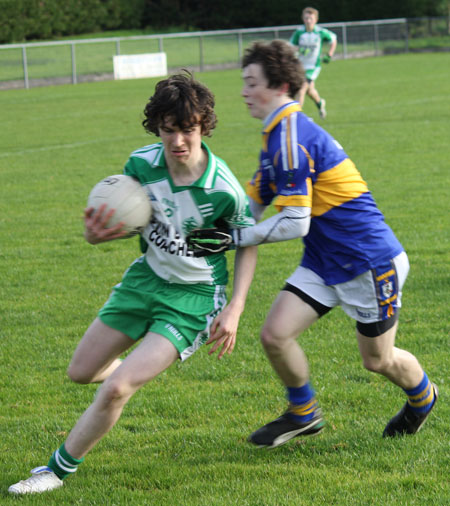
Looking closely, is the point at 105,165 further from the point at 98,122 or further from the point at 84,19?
the point at 84,19

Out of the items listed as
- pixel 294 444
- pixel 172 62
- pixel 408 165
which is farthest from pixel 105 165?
pixel 172 62

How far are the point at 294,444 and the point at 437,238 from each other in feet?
16.1

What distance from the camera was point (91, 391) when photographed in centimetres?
546

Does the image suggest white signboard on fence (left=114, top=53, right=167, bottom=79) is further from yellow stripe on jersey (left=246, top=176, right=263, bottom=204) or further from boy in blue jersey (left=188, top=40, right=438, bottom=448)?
boy in blue jersey (left=188, top=40, right=438, bottom=448)

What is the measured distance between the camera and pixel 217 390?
5352mm

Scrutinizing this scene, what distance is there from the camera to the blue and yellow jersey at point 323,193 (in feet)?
13.2

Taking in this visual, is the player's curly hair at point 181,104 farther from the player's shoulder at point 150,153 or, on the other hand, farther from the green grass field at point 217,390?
the green grass field at point 217,390

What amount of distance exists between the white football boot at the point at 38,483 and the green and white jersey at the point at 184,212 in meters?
1.03

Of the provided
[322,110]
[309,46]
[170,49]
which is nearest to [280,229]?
[322,110]

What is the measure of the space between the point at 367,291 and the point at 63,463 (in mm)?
1621

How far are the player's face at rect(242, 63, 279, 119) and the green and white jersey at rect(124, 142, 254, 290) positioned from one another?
1.15ft

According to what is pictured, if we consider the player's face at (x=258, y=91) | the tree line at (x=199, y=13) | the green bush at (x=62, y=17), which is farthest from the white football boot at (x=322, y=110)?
the tree line at (x=199, y=13)

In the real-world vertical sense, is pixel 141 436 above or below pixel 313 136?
below

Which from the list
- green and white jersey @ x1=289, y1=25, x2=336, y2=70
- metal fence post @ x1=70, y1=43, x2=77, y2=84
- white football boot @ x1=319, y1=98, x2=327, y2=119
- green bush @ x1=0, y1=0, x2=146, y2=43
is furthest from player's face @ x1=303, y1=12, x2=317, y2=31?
green bush @ x1=0, y1=0, x2=146, y2=43
